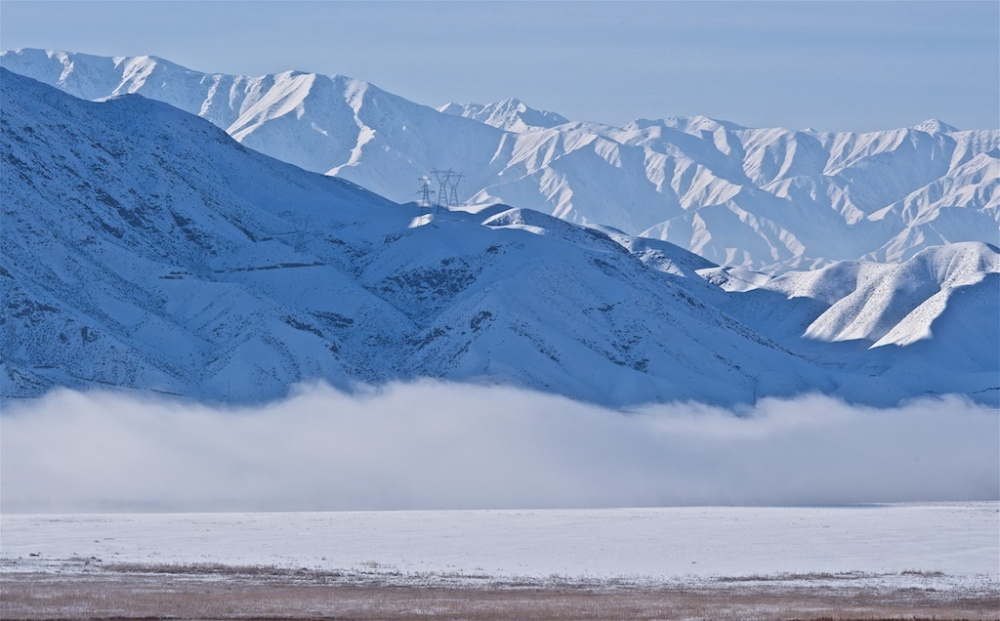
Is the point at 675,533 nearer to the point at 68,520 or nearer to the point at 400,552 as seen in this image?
the point at 400,552

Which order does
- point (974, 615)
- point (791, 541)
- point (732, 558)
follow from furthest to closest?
1. point (791, 541)
2. point (732, 558)
3. point (974, 615)

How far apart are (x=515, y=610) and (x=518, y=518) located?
280 feet

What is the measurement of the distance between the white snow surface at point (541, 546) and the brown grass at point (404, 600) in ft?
19.6

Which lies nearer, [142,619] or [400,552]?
[142,619]

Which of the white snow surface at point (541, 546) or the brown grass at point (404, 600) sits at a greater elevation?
the white snow surface at point (541, 546)

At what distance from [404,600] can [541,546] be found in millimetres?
41473

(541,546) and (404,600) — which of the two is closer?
(404,600)

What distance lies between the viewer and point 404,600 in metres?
108

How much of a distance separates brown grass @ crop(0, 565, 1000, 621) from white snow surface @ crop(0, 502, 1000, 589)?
5964 millimetres

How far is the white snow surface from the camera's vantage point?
12862 centimetres

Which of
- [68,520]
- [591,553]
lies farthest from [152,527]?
[591,553]

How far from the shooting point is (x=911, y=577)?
128 meters

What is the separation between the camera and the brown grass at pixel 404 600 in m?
100

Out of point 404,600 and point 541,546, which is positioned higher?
point 541,546
